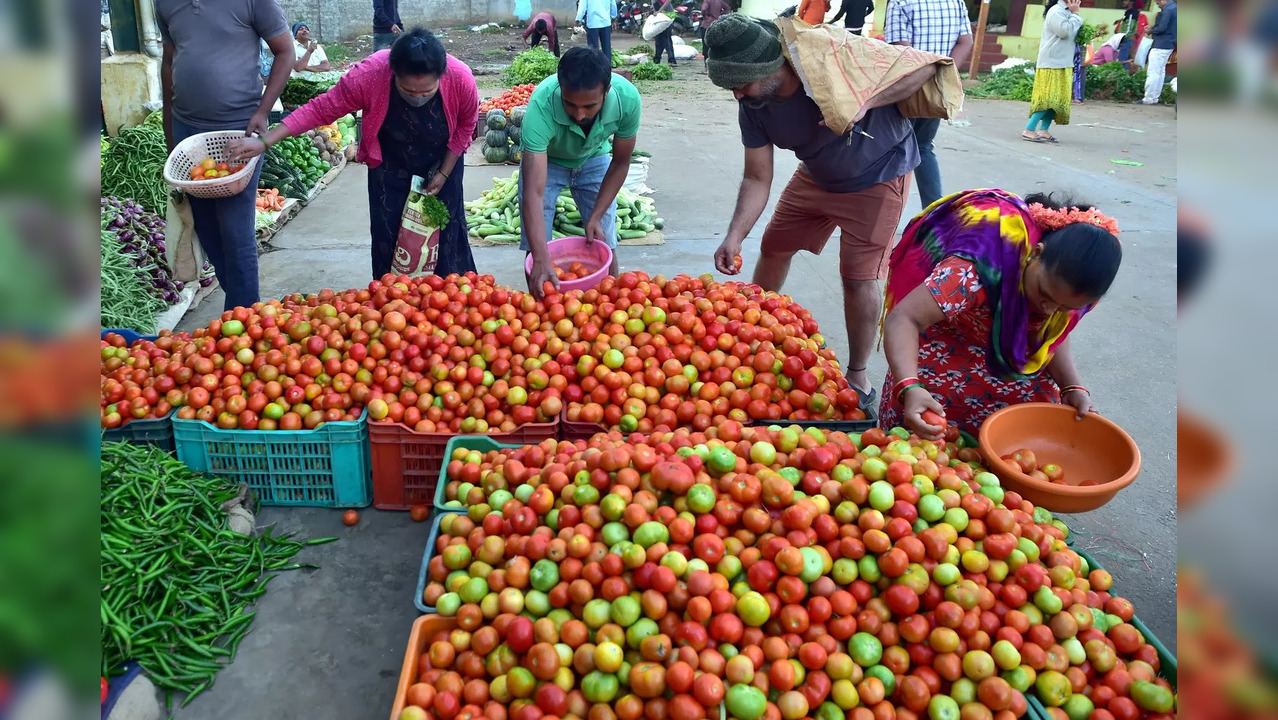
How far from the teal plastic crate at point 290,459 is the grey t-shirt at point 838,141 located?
7.25 ft

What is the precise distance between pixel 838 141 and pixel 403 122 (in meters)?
2.24

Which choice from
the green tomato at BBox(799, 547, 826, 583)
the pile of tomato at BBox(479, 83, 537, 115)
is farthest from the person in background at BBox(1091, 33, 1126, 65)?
the green tomato at BBox(799, 547, 826, 583)

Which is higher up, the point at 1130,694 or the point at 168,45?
the point at 168,45

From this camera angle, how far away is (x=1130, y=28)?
18.3 meters

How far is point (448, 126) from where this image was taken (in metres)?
4.62

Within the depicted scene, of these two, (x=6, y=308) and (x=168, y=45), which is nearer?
(x=6, y=308)

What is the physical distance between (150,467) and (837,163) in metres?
3.10

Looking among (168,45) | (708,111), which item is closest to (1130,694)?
(168,45)

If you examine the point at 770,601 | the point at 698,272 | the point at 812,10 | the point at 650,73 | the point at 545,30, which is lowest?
the point at 650,73

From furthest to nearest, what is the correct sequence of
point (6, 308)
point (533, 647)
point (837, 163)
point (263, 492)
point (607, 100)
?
point (607, 100), point (837, 163), point (263, 492), point (533, 647), point (6, 308)

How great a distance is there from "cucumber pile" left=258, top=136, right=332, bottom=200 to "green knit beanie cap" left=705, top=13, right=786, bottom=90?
17.7ft

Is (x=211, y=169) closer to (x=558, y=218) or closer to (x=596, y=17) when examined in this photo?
(x=558, y=218)

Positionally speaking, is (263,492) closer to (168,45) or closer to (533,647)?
(533,647)

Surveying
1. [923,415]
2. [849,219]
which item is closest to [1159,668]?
[923,415]
